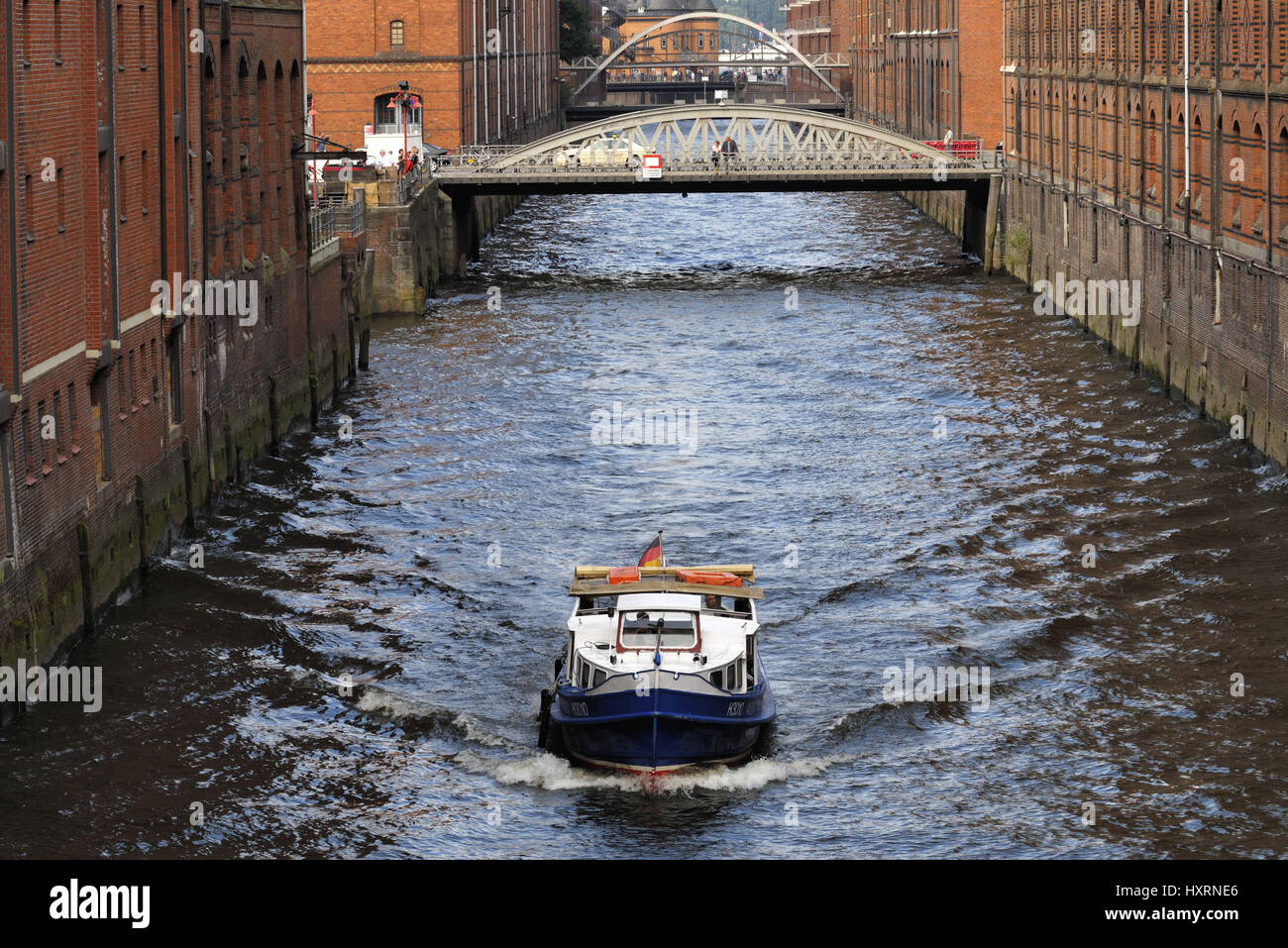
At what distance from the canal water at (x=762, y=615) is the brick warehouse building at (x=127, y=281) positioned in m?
1.39

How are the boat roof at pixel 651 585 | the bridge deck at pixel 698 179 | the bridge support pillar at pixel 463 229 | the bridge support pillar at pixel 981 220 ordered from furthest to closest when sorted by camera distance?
1. the bridge support pillar at pixel 463 229
2. the bridge support pillar at pixel 981 220
3. the bridge deck at pixel 698 179
4. the boat roof at pixel 651 585

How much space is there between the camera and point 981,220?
83250 millimetres

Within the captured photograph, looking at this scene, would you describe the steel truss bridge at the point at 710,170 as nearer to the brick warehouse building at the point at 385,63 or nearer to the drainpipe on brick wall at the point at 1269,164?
the brick warehouse building at the point at 385,63

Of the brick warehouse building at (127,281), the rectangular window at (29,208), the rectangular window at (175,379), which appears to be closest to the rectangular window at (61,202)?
the brick warehouse building at (127,281)

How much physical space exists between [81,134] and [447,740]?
11.6 meters

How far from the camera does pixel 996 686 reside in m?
29.7

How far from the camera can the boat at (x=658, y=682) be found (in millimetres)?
25875

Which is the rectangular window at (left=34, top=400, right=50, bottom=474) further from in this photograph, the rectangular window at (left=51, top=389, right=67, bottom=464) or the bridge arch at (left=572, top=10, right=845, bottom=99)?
the bridge arch at (left=572, top=10, right=845, bottom=99)

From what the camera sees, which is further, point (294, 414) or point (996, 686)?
point (294, 414)

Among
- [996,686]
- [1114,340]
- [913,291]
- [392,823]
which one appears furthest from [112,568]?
[913,291]

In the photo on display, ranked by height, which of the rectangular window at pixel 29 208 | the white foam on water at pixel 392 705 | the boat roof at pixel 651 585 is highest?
the rectangular window at pixel 29 208

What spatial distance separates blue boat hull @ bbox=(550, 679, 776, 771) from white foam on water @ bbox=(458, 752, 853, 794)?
141mm

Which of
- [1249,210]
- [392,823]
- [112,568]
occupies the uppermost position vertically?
[1249,210]
